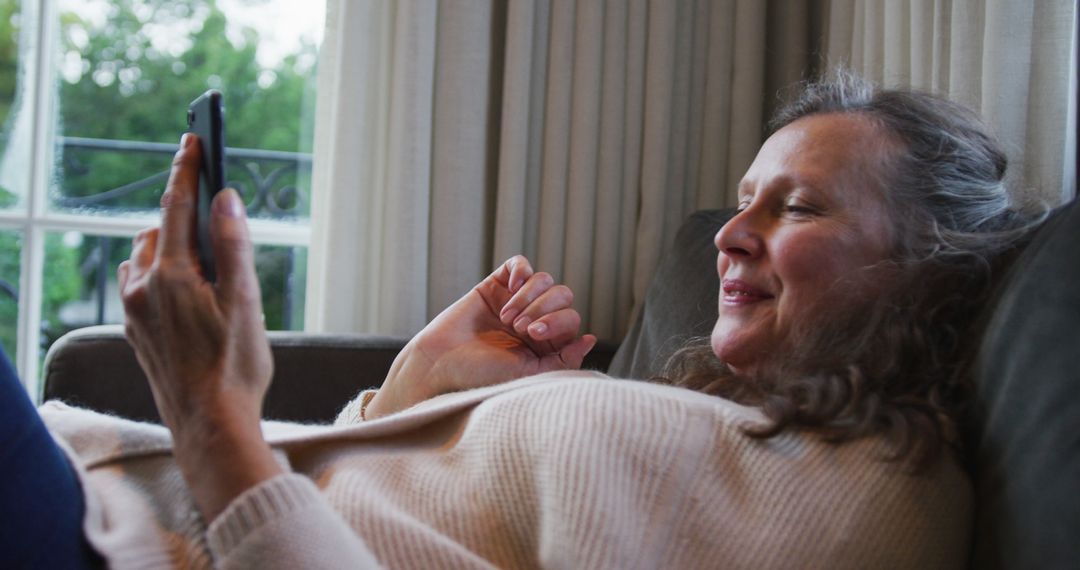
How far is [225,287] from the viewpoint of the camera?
2.57 ft

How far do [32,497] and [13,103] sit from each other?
1.98 meters

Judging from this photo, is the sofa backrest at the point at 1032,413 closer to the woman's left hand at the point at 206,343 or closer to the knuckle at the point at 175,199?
the woman's left hand at the point at 206,343

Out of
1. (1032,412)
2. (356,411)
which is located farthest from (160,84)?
(1032,412)

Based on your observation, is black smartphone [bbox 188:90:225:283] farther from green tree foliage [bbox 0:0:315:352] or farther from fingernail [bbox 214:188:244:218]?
green tree foliage [bbox 0:0:315:352]

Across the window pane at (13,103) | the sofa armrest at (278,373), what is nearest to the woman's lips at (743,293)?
the sofa armrest at (278,373)

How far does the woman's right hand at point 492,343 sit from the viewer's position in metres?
1.28

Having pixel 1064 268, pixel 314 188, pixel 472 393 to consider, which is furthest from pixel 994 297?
pixel 314 188

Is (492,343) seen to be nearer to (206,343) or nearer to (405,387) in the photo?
(405,387)

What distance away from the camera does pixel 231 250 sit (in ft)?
2.55

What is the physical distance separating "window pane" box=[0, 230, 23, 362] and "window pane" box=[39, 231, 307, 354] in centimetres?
6

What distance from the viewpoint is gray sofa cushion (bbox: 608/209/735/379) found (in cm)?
163

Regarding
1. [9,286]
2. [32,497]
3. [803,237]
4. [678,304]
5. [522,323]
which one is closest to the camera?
[32,497]

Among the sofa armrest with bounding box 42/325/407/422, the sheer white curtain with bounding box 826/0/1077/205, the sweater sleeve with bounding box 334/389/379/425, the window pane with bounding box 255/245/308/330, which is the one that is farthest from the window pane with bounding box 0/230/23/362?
the sheer white curtain with bounding box 826/0/1077/205

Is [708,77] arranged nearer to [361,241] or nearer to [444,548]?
[361,241]
